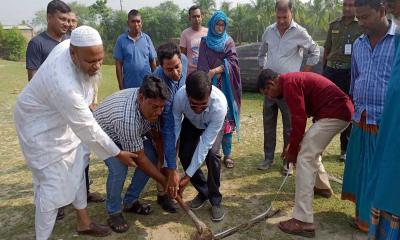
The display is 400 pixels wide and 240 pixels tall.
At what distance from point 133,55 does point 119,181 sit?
2027 millimetres

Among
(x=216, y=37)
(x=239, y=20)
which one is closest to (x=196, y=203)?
(x=216, y=37)

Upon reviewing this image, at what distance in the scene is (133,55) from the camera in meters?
4.74

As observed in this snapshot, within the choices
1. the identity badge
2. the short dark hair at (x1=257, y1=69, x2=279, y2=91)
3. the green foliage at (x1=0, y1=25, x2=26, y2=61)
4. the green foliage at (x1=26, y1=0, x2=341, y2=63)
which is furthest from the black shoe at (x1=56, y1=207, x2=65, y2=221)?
the green foliage at (x1=26, y1=0, x2=341, y2=63)

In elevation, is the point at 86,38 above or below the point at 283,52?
above

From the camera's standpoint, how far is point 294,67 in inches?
176

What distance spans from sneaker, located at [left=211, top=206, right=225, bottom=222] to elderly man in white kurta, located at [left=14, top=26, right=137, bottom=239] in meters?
0.98

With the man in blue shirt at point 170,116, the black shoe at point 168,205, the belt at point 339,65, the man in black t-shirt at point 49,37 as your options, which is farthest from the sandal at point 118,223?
the belt at point 339,65

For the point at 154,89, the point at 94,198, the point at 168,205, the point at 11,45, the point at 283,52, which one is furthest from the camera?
the point at 11,45

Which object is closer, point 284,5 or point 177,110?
point 177,110

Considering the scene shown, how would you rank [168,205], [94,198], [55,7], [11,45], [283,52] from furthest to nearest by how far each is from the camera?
1. [11,45]
2. [283,52]
3. [94,198]
4. [168,205]
5. [55,7]

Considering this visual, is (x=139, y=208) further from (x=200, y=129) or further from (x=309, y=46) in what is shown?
(x=309, y=46)

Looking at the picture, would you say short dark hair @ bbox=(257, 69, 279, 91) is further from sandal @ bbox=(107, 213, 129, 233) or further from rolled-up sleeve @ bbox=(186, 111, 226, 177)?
sandal @ bbox=(107, 213, 129, 233)

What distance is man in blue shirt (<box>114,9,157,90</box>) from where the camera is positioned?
4.73 metres

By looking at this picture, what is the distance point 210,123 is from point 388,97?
1.46 metres
